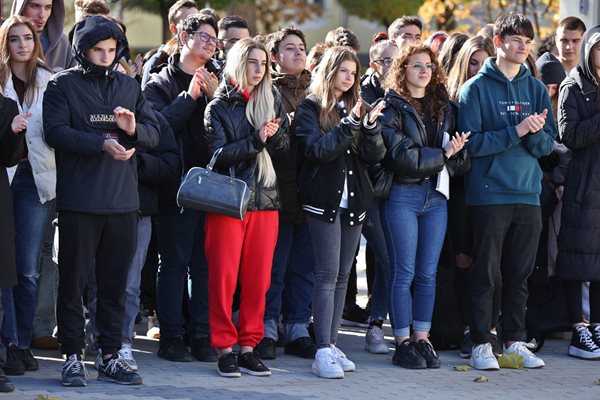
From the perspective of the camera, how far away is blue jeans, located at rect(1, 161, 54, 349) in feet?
26.4

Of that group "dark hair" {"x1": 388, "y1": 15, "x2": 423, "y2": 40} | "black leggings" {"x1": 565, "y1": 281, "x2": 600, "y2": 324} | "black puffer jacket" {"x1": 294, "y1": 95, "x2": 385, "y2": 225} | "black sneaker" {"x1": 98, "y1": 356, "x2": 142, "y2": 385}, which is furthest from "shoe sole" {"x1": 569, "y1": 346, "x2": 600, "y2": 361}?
"black sneaker" {"x1": 98, "y1": 356, "x2": 142, "y2": 385}

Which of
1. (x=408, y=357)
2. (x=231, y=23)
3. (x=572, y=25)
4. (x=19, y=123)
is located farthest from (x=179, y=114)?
(x=572, y=25)

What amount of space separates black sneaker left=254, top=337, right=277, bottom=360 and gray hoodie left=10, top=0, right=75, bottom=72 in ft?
7.60

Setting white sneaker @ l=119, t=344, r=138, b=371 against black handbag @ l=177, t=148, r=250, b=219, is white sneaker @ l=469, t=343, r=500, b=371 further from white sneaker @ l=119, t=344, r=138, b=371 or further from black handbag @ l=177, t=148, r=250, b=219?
white sneaker @ l=119, t=344, r=138, b=371

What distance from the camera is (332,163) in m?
Answer: 8.30

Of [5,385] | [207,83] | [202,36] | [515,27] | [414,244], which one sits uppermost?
[515,27]

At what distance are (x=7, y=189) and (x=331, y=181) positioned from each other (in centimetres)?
204

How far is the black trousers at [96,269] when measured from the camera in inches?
301

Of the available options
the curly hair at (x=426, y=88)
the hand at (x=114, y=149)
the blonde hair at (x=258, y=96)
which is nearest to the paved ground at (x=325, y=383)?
the blonde hair at (x=258, y=96)

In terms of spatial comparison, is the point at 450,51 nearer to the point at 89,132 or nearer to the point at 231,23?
the point at 231,23

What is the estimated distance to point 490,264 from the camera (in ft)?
28.5

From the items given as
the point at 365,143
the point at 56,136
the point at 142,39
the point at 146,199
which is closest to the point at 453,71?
the point at 365,143

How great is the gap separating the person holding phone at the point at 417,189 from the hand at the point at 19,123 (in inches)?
93.9

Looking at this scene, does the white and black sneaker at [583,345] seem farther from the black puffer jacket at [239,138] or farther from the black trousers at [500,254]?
the black puffer jacket at [239,138]
